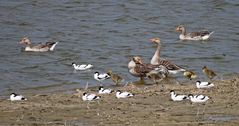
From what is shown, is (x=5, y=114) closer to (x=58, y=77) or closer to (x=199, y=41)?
(x=58, y=77)

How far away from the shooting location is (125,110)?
1163 centimetres

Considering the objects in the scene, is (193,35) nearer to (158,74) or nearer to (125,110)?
(158,74)

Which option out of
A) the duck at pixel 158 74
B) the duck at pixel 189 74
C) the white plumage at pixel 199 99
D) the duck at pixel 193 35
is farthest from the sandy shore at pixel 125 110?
the duck at pixel 193 35

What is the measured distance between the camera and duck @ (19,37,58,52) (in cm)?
2055

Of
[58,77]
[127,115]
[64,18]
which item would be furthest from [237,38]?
[127,115]

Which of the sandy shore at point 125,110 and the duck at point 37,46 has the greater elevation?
the sandy shore at point 125,110

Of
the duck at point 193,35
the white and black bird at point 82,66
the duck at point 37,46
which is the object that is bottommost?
the duck at point 193,35

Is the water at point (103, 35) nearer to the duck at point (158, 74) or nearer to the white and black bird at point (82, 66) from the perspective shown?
the white and black bird at point (82, 66)

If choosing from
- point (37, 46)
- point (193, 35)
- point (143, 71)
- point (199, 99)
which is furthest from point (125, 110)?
point (193, 35)

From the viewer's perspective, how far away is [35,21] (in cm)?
2406

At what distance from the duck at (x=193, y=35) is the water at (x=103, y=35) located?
23 cm

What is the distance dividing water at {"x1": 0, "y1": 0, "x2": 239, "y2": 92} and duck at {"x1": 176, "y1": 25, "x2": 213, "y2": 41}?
0.75ft

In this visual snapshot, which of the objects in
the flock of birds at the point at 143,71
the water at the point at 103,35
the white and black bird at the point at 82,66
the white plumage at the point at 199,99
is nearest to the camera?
the white plumage at the point at 199,99

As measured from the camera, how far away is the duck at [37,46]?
67.4ft
